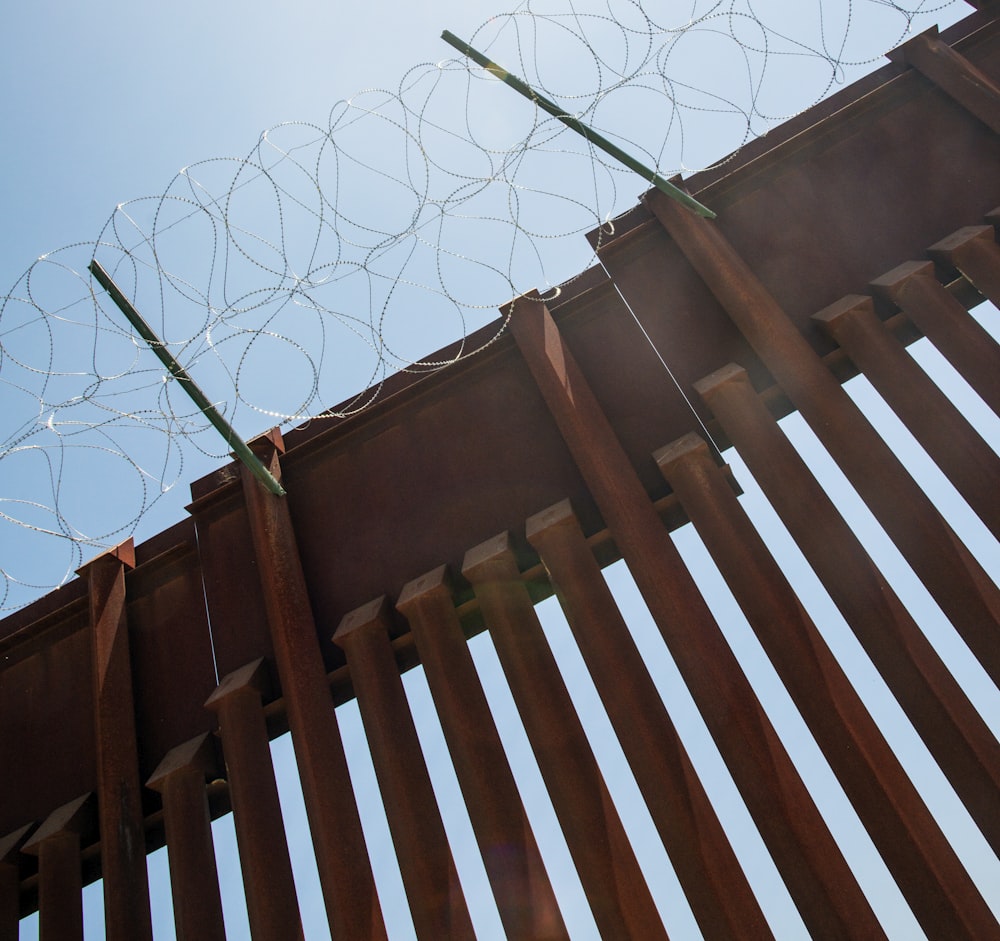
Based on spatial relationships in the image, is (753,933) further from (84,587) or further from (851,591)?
(84,587)

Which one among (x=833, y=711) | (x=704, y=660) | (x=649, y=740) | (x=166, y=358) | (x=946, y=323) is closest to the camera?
(x=833, y=711)

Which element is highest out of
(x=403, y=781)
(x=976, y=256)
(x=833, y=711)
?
(x=976, y=256)

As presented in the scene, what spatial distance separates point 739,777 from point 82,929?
3.24 metres

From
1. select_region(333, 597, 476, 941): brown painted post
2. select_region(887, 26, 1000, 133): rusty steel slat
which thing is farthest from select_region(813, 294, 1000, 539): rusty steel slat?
select_region(333, 597, 476, 941): brown painted post

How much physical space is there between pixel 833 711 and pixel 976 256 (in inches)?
95.7

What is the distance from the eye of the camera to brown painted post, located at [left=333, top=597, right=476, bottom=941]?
3.65 meters

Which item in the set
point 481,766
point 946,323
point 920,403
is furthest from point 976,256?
point 481,766

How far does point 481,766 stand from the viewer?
3.90 m

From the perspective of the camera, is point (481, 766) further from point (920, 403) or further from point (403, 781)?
point (920, 403)

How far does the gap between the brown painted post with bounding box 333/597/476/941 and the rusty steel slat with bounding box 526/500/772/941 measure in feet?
2.38

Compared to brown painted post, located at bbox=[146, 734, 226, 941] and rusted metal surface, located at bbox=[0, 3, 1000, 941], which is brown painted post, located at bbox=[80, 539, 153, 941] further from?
brown painted post, located at bbox=[146, 734, 226, 941]

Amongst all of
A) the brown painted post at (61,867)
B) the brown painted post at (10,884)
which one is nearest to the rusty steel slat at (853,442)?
the brown painted post at (61,867)

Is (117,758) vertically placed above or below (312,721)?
above

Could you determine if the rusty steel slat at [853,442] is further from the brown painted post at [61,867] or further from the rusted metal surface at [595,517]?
the brown painted post at [61,867]
